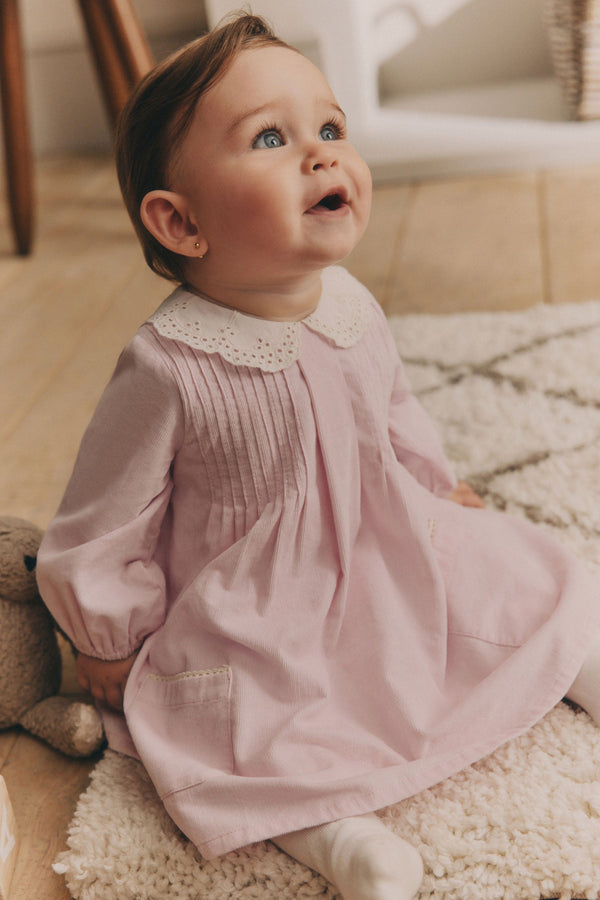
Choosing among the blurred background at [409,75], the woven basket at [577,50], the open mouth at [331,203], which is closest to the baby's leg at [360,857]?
the open mouth at [331,203]

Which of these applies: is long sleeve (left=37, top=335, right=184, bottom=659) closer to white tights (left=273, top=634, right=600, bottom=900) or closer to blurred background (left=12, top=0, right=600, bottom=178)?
white tights (left=273, top=634, right=600, bottom=900)

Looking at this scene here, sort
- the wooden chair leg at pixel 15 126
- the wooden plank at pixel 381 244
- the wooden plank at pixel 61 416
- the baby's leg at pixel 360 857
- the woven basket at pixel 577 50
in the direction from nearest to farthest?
the baby's leg at pixel 360 857 < the wooden plank at pixel 61 416 < the wooden plank at pixel 381 244 < the wooden chair leg at pixel 15 126 < the woven basket at pixel 577 50

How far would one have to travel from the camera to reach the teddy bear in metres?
0.67

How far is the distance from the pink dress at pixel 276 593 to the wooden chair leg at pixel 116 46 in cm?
72

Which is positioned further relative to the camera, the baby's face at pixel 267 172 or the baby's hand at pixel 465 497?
the baby's hand at pixel 465 497

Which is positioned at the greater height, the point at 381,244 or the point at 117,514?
the point at 117,514

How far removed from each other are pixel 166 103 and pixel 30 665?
1.37 ft

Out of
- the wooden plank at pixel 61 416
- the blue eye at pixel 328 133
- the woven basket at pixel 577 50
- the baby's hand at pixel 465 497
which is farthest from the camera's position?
the woven basket at pixel 577 50

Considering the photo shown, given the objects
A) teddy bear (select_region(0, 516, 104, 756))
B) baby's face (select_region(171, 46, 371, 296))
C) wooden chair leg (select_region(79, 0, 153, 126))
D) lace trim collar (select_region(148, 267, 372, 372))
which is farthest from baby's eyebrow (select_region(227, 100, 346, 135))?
wooden chair leg (select_region(79, 0, 153, 126))

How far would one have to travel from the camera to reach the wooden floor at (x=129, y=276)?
1.15 metres

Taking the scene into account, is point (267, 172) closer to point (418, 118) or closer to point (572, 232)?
point (572, 232)

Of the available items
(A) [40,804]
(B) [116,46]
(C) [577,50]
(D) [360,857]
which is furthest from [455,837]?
(C) [577,50]

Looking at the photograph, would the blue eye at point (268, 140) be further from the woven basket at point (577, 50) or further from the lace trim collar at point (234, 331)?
the woven basket at point (577, 50)

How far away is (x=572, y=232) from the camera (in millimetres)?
1496
